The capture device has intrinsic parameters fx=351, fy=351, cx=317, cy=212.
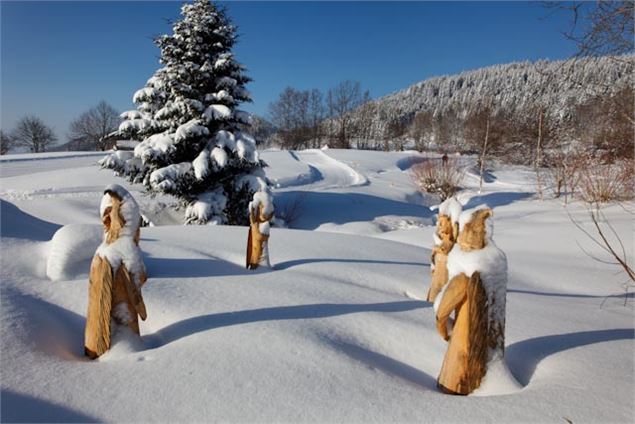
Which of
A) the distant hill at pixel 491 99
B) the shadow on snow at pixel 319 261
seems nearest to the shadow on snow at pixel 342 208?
the distant hill at pixel 491 99

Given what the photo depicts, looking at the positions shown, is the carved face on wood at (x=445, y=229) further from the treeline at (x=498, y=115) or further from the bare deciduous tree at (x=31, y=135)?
the bare deciduous tree at (x=31, y=135)

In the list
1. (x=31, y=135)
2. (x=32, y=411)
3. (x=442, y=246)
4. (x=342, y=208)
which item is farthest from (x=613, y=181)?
(x=31, y=135)

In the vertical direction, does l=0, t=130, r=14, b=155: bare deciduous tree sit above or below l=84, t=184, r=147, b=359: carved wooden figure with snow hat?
above

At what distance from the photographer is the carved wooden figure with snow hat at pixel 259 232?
12.2 feet

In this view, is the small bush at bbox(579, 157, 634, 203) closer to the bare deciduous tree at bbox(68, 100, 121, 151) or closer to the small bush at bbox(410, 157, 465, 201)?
the small bush at bbox(410, 157, 465, 201)

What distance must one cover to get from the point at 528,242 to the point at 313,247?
4875mm

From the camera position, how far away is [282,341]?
78.1 inches

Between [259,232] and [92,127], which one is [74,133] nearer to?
[92,127]

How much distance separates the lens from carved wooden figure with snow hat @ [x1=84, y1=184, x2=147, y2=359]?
74.9 inches

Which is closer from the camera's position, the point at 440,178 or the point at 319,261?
the point at 319,261

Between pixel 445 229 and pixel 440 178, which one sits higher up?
pixel 440 178

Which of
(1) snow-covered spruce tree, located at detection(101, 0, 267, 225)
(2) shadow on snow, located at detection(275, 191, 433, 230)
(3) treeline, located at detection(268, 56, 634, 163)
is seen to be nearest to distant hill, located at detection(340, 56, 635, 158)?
(3) treeline, located at detection(268, 56, 634, 163)

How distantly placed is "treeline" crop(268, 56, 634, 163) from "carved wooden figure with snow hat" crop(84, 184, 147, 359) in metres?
4.10

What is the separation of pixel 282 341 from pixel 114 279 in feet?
3.26
